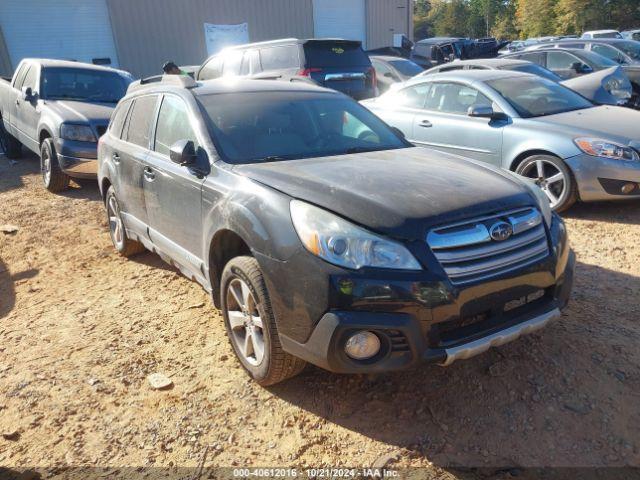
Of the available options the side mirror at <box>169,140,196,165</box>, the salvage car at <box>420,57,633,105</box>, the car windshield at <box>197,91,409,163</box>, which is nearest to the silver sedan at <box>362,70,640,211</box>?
the salvage car at <box>420,57,633,105</box>

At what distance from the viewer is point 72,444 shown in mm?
2604

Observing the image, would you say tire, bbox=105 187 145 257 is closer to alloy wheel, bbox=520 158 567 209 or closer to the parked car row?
the parked car row

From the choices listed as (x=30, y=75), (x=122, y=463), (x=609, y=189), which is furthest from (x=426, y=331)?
(x=30, y=75)

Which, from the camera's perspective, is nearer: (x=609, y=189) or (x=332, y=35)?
(x=609, y=189)

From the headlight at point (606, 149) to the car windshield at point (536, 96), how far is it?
81 centimetres

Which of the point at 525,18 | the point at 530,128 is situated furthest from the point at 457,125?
the point at 525,18

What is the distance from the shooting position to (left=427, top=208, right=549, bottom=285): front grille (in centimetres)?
240

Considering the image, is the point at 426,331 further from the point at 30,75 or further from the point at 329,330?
the point at 30,75

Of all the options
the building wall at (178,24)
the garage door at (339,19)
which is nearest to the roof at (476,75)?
the building wall at (178,24)

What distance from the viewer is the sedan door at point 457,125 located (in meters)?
5.86

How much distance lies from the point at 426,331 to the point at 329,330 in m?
0.44

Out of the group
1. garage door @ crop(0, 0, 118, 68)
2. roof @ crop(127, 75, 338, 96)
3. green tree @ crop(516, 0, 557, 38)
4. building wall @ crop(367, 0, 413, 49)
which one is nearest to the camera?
roof @ crop(127, 75, 338, 96)

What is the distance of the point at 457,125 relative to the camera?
20.3 ft

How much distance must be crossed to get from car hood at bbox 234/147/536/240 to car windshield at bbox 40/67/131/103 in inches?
261
